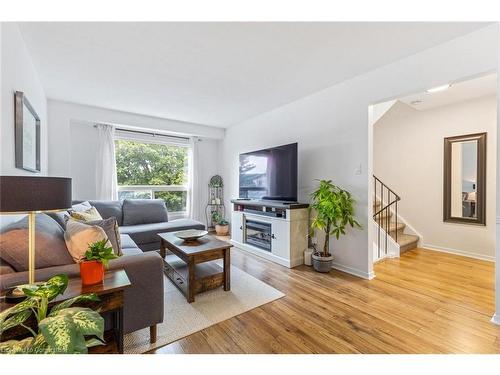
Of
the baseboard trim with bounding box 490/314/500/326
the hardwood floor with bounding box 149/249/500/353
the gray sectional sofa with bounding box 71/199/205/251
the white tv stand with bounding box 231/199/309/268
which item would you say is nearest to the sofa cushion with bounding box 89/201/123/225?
the gray sectional sofa with bounding box 71/199/205/251

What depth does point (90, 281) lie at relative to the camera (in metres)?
1.23

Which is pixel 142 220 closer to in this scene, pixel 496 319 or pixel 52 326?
pixel 52 326

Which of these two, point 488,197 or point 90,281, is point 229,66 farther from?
point 488,197

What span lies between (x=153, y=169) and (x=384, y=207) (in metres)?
4.63

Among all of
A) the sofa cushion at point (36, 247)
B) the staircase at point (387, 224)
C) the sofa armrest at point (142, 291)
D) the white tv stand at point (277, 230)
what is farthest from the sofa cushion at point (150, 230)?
the staircase at point (387, 224)

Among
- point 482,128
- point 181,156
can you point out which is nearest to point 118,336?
point 181,156

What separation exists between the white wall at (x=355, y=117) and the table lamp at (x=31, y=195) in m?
2.83

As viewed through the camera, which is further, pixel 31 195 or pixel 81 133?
pixel 81 133

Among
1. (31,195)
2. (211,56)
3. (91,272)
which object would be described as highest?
(211,56)

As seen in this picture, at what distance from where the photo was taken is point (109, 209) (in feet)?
11.7

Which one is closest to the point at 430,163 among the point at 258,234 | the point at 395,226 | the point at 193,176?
the point at 395,226

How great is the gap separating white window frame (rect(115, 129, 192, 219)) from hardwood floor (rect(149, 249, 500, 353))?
2.81m

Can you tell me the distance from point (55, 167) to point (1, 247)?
2950 mm

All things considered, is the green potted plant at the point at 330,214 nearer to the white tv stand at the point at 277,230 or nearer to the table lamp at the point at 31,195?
the white tv stand at the point at 277,230
